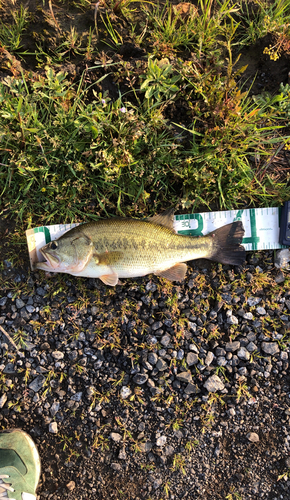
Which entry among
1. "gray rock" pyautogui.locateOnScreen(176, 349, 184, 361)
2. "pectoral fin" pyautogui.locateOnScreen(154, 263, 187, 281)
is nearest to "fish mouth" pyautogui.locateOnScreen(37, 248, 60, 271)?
"pectoral fin" pyautogui.locateOnScreen(154, 263, 187, 281)

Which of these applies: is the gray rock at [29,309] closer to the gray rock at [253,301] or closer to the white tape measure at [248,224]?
the white tape measure at [248,224]

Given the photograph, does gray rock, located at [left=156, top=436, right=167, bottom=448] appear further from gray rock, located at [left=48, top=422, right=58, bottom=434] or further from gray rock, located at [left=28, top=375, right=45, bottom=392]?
gray rock, located at [left=28, top=375, right=45, bottom=392]

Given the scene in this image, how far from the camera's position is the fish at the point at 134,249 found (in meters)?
3.63

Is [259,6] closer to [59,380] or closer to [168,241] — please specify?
[168,241]

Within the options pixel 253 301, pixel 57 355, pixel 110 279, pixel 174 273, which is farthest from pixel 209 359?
pixel 57 355

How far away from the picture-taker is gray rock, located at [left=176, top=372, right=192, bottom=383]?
3830mm

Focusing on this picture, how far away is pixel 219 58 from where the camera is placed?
13.3 ft

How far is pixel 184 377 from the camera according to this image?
151 inches

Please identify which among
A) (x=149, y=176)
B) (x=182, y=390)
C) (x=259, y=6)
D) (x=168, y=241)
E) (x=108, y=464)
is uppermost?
(x=259, y=6)

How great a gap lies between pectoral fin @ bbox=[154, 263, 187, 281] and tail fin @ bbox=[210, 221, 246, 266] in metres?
0.44

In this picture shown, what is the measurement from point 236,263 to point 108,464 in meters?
2.96

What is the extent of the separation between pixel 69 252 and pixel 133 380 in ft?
5.94

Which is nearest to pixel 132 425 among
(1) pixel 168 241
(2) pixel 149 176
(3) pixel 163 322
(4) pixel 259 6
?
(3) pixel 163 322

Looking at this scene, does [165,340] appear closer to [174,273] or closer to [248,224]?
[174,273]
